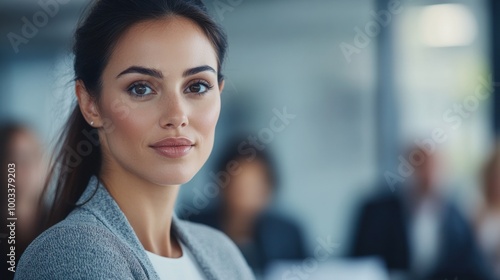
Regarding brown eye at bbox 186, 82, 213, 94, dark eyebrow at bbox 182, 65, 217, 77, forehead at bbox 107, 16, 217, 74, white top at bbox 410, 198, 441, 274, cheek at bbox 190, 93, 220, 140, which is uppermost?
forehead at bbox 107, 16, 217, 74

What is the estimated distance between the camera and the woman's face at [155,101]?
2.88 ft

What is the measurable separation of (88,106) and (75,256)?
0.25 meters

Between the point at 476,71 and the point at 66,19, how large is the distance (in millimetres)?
1733

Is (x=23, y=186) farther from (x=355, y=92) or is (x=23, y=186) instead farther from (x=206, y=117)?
(x=355, y=92)

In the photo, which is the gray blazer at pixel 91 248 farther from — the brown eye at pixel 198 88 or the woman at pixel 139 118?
the brown eye at pixel 198 88

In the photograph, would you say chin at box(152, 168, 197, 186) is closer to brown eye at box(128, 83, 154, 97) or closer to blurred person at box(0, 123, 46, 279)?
brown eye at box(128, 83, 154, 97)

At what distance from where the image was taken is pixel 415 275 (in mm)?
2051

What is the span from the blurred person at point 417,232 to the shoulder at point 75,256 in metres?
1.42

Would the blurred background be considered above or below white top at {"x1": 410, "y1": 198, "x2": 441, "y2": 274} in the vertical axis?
above

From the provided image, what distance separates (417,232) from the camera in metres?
2.16

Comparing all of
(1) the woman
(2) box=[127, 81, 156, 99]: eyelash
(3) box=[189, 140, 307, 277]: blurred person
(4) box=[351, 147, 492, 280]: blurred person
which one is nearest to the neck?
(1) the woman

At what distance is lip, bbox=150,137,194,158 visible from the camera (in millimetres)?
888

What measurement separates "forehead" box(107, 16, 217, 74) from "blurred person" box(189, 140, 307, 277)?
3.42 feet

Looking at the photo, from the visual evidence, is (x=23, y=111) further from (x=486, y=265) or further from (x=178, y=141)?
(x=486, y=265)
